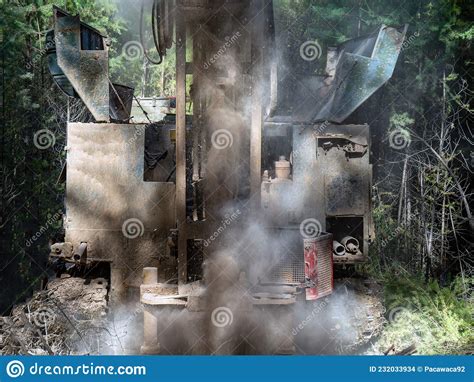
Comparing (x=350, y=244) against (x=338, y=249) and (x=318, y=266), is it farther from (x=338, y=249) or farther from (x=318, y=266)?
(x=318, y=266)

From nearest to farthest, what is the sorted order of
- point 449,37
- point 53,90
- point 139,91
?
point 449,37 → point 53,90 → point 139,91

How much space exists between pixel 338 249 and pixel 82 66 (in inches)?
133

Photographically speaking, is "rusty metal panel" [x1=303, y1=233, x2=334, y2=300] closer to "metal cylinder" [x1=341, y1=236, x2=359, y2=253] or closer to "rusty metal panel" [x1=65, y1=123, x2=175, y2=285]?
"metal cylinder" [x1=341, y1=236, x2=359, y2=253]

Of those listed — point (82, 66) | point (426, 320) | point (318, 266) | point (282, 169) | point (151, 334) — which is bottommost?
point (426, 320)

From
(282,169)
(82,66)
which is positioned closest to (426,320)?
(282,169)

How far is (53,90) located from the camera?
13078mm

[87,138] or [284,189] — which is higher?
[87,138]

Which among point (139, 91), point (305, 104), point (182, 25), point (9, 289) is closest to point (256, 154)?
point (182, 25)

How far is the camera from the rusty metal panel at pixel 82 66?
6.13 meters

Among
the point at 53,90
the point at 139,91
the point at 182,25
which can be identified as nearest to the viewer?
the point at 182,25

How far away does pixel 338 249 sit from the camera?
20.4ft

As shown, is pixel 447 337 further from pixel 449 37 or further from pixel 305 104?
pixel 449 37

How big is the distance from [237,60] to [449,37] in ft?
21.1

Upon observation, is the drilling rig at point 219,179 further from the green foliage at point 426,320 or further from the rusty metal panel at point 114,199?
the green foliage at point 426,320
